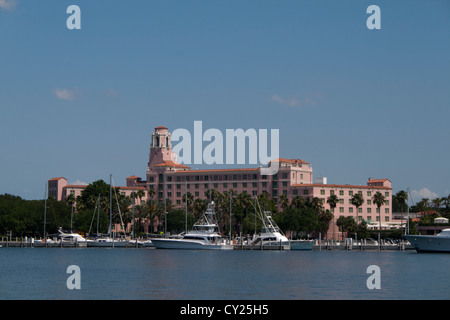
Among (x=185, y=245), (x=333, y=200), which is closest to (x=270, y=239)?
(x=185, y=245)

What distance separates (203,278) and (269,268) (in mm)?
15376

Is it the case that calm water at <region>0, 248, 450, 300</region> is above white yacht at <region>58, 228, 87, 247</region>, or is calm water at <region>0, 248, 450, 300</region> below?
below

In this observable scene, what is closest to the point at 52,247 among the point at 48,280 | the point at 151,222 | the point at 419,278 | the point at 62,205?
the point at 62,205

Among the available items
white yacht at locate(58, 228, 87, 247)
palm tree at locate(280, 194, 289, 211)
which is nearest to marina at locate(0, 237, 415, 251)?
white yacht at locate(58, 228, 87, 247)

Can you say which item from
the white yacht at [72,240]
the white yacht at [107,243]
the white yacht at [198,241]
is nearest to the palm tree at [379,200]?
the white yacht at [198,241]

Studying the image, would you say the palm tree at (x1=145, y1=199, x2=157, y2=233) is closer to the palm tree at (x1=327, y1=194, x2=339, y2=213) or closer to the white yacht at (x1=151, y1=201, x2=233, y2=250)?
the palm tree at (x1=327, y1=194, x2=339, y2=213)

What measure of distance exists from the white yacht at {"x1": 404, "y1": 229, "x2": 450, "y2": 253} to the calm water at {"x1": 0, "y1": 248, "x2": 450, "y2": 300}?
27.0 meters

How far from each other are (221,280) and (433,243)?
209 feet

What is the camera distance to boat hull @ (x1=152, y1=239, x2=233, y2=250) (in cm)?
12662

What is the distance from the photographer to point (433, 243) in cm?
12138

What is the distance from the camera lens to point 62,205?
172 metres

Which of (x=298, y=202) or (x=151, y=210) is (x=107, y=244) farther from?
(x=298, y=202)

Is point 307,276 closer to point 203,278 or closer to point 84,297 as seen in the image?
point 203,278

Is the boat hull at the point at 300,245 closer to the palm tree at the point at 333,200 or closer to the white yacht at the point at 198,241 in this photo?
the white yacht at the point at 198,241
